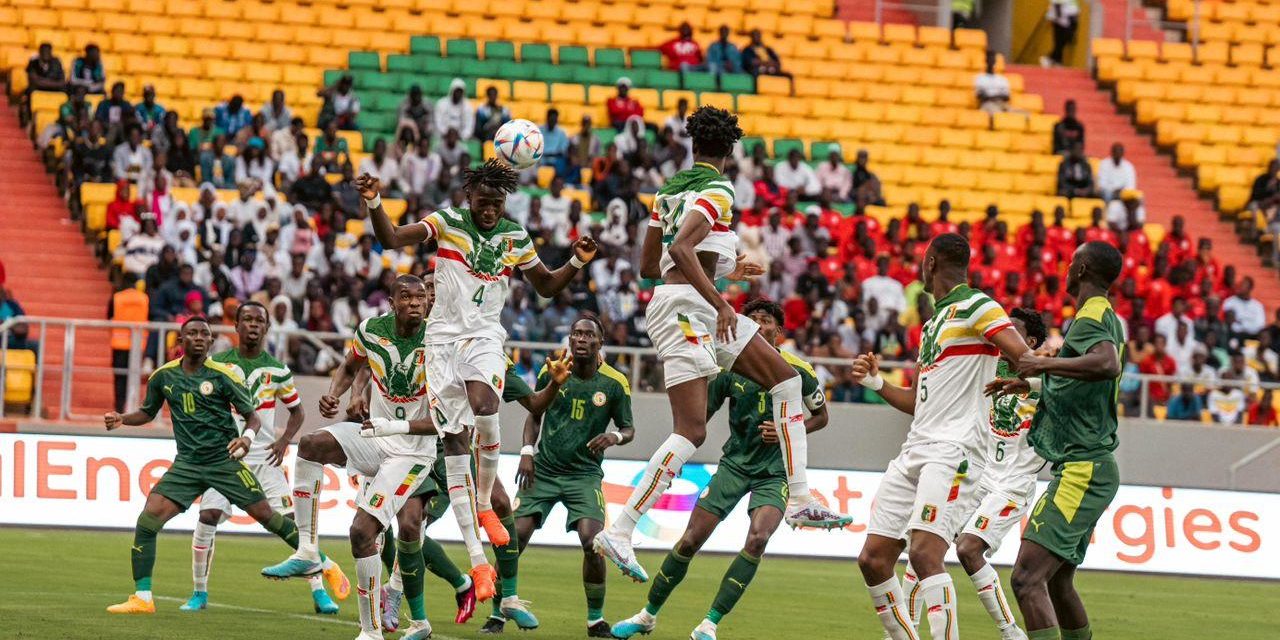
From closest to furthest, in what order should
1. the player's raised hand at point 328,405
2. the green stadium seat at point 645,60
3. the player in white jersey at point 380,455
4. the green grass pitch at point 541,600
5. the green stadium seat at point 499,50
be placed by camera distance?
the player in white jersey at point 380,455 < the green grass pitch at point 541,600 < the player's raised hand at point 328,405 < the green stadium seat at point 499,50 < the green stadium seat at point 645,60

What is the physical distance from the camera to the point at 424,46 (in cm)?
3022

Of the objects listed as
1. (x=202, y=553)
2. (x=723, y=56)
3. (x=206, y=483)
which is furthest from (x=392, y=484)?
(x=723, y=56)

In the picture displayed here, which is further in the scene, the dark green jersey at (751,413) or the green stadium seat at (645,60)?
the green stadium seat at (645,60)

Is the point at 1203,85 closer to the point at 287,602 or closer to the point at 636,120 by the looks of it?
the point at 636,120

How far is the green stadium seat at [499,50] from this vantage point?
30484mm

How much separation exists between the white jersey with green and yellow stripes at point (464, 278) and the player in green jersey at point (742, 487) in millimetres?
1784

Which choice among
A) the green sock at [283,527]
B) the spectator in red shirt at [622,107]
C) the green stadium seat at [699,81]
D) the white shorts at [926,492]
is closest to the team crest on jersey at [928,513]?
the white shorts at [926,492]

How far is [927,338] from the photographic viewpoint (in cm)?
1027

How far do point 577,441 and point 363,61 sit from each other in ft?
54.2

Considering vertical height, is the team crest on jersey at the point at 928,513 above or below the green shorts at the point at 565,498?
above

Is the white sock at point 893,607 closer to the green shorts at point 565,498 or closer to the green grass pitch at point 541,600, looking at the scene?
the green grass pitch at point 541,600

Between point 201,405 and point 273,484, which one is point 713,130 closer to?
point 201,405

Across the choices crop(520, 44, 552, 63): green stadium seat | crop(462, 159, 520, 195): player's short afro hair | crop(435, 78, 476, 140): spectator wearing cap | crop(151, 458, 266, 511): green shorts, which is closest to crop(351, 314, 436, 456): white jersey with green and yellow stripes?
crop(462, 159, 520, 195): player's short afro hair

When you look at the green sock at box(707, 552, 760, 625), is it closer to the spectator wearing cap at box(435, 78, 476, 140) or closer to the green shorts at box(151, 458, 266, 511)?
the green shorts at box(151, 458, 266, 511)
